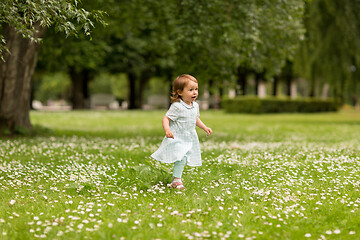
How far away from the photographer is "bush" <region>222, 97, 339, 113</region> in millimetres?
36375

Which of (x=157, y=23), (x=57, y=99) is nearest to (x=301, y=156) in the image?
(x=157, y=23)

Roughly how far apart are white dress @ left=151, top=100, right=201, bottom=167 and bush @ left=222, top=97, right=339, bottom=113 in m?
30.8

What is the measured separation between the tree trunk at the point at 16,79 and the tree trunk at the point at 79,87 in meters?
26.3

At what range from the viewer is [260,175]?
6695 mm

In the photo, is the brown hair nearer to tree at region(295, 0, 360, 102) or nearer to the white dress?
the white dress

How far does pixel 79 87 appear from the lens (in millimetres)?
40656

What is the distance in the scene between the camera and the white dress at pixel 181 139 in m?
5.80

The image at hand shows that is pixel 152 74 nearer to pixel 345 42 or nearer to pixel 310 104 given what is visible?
pixel 310 104

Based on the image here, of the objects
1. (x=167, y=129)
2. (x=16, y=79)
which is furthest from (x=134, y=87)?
(x=167, y=129)

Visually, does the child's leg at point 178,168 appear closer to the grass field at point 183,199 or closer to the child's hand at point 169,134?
the grass field at point 183,199

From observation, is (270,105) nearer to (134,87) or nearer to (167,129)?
(134,87)

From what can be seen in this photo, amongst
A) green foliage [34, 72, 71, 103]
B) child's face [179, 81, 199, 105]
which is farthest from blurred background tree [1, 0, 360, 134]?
green foliage [34, 72, 71, 103]

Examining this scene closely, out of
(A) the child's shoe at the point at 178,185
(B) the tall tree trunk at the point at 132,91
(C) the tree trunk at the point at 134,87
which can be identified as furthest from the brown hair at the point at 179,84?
(B) the tall tree trunk at the point at 132,91

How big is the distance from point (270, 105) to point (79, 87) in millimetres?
19084
